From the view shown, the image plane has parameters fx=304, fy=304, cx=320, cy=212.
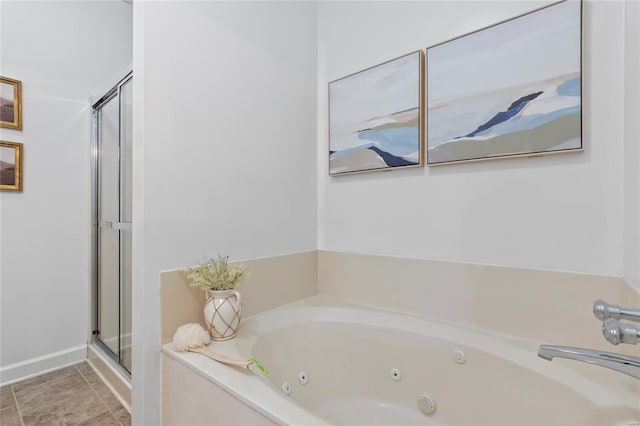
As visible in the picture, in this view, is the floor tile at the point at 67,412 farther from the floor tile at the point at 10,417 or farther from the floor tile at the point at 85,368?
the floor tile at the point at 85,368

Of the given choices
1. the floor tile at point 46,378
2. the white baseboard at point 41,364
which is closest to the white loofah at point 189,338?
the floor tile at point 46,378

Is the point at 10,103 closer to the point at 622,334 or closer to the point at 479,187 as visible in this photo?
the point at 479,187

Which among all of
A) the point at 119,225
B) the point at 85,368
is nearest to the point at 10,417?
the point at 85,368

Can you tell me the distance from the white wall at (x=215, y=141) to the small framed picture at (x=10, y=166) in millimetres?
1338

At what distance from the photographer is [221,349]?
3.77 ft

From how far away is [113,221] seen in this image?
1.83 m

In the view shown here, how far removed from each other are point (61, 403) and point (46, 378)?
16.5 inches

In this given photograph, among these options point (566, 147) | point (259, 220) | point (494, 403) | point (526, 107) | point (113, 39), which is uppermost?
point (113, 39)

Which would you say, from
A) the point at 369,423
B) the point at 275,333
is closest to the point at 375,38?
the point at 275,333

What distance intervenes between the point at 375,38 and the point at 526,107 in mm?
856

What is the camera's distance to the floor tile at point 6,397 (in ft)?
5.15

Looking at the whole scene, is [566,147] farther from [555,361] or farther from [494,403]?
[494,403]

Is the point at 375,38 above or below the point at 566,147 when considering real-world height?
above

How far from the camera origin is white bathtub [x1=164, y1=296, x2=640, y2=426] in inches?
35.3
